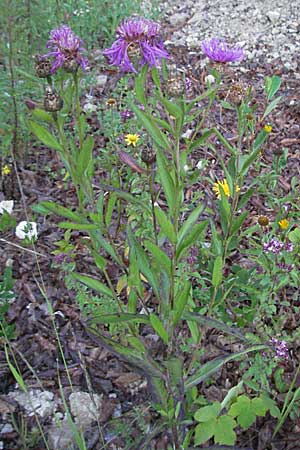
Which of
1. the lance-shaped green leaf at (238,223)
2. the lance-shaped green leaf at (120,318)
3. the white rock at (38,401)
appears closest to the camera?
the lance-shaped green leaf at (120,318)

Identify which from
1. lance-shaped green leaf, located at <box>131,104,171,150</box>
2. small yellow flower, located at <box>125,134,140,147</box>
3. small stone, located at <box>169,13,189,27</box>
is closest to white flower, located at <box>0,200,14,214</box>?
small yellow flower, located at <box>125,134,140,147</box>

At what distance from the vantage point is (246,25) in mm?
4000

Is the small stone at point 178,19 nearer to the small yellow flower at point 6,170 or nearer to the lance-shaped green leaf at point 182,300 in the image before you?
the small yellow flower at point 6,170

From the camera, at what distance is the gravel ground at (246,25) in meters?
3.74

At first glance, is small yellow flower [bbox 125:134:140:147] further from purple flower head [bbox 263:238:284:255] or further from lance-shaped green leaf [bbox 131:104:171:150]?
lance-shaped green leaf [bbox 131:104:171:150]

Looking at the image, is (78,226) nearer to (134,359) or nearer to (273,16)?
(134,359)

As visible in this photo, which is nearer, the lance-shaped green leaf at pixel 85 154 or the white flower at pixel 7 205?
the lance-shaped green leaf at pixel 85 154

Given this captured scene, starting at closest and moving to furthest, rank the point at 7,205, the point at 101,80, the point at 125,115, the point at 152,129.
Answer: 1. the point at 152,129
2. the point at 7,205
3. the point at 125,115
4. the point at 101,80

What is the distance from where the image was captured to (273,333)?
1938 mm

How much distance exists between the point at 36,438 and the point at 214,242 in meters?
0.76

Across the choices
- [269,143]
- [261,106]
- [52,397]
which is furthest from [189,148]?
[261,106]

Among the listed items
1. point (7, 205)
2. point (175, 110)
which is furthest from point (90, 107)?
point (175, 110)

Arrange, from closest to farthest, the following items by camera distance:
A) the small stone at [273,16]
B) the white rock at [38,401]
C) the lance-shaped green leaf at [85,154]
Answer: the lance-shaped green leaf at [85,154] < the white rock at [38,401] < the small stone at [273,16]

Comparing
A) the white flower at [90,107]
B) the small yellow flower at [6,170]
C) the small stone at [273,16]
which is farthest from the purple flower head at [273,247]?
the small stone at [273,16]
